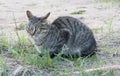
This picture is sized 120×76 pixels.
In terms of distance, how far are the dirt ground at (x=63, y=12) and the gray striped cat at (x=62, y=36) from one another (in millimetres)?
678

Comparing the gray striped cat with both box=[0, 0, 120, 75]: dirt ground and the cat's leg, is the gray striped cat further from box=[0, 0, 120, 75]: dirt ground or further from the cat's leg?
box=[0, 0, 120, 75]: dirt ground

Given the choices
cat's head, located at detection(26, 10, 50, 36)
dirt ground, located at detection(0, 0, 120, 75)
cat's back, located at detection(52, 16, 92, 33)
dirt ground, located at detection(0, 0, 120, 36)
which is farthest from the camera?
dirt ground, located at detection(0, 0, 120, 36)

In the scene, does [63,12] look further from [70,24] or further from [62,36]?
[62,36]

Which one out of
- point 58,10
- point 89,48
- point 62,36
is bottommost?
point 58,10

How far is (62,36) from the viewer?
6.18m

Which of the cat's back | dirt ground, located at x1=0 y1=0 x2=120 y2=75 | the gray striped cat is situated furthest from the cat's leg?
dirt ground, located at x1=0 y1=0 x2=120 y2=75

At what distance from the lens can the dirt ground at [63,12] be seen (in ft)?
26.8

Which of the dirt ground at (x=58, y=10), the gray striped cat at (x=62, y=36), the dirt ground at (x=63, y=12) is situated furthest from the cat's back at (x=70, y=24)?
the dirt ground at (x=58, y=10)

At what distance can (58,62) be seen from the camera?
→ 19.3ft

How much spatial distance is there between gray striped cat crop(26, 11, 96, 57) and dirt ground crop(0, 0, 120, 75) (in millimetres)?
678

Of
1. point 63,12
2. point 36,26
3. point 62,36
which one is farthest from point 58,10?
point 36,26

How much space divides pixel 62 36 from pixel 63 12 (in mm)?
3595

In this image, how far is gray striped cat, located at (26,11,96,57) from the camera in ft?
19.7

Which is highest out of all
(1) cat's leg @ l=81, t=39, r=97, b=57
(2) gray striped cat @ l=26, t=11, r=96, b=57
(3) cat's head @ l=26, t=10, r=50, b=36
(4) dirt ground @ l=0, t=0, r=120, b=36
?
(3) cat's head @ l=26, t=10, r=50, b=36
